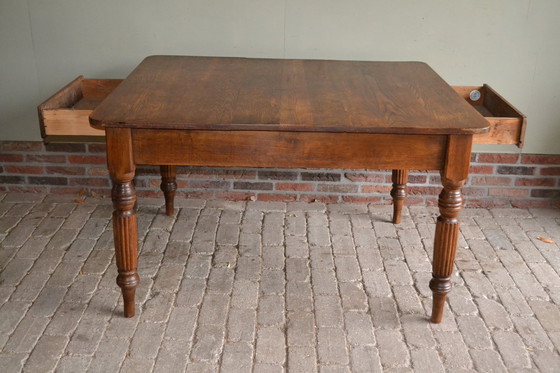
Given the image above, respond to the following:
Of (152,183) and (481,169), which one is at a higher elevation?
(481,169)

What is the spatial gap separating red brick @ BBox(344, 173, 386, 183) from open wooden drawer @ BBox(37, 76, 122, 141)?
4.89 ft

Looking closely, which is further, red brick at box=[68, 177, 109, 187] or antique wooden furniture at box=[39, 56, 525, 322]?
red brick at box=[68, 177, 109, 187]

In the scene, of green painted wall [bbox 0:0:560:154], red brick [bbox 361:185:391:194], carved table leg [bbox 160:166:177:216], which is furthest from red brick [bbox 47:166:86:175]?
red brick [bbox 361:185:391:194]

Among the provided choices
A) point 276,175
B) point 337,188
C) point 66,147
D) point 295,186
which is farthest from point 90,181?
point 337,188

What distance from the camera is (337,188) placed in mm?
4055

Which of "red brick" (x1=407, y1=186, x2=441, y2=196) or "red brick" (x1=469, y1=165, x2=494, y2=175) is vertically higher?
"red brick" (x1=469, y1=165, x2=494, y2=175)

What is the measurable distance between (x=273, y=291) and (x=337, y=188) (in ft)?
3.77

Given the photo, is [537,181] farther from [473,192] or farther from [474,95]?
[474,95]

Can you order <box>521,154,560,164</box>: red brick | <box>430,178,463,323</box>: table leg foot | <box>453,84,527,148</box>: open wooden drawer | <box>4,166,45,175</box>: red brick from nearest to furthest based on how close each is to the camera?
<box>430,178,463,323</box>: table leg foot, <box>453,84,527,148</box>: open wooden drawer, <box>521,154,560,164</box>: red brick, <box>4,166,45,175</box>: red brick

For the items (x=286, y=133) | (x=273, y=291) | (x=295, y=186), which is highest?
(x=286, y=133)

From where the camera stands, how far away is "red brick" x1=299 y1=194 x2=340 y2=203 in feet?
13.4

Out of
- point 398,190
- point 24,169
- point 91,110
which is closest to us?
point 91,110

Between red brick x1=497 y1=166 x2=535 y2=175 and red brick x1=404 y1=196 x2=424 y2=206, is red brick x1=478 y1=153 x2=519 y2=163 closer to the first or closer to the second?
red brick x1=497 y1=166 x2=535 y2=175

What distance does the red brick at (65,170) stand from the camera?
13.3 feet
